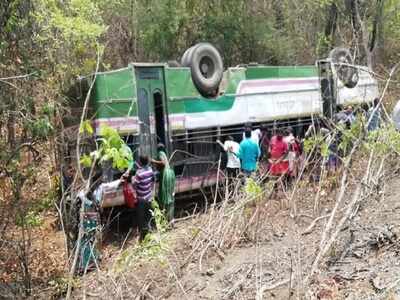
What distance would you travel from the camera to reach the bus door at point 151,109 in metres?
9.81

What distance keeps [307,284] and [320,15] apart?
1727 cm

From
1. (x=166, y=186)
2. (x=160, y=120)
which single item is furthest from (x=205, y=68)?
(x=166, y=186)

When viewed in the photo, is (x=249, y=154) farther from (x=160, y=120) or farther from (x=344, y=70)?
(x=344, y=70)

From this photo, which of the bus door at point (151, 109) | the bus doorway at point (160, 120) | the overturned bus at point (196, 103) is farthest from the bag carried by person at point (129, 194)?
the bus doorway at point (160, 120)

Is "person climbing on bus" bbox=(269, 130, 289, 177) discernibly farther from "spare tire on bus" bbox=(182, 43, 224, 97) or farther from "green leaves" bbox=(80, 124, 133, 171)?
"green leaves" bbox=(80, 124, 133, 171)

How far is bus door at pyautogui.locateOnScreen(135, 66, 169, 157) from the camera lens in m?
9.81

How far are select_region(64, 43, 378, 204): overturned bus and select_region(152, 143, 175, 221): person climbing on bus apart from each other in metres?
0.26

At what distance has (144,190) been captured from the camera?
8812 mm

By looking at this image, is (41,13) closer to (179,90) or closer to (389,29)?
(179,90)

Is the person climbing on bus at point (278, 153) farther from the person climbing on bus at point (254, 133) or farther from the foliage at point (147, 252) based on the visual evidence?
the foliage at point (147, 252)

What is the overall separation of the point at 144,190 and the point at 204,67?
329 centimetres

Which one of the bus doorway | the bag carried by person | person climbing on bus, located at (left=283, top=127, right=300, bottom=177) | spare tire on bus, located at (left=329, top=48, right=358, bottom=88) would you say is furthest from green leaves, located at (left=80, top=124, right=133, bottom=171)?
spare tire on bus, located at (left=329, top=48, right=358, bottom=88)

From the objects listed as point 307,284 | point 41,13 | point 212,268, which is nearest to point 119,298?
point 212,268

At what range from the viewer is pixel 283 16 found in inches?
750
